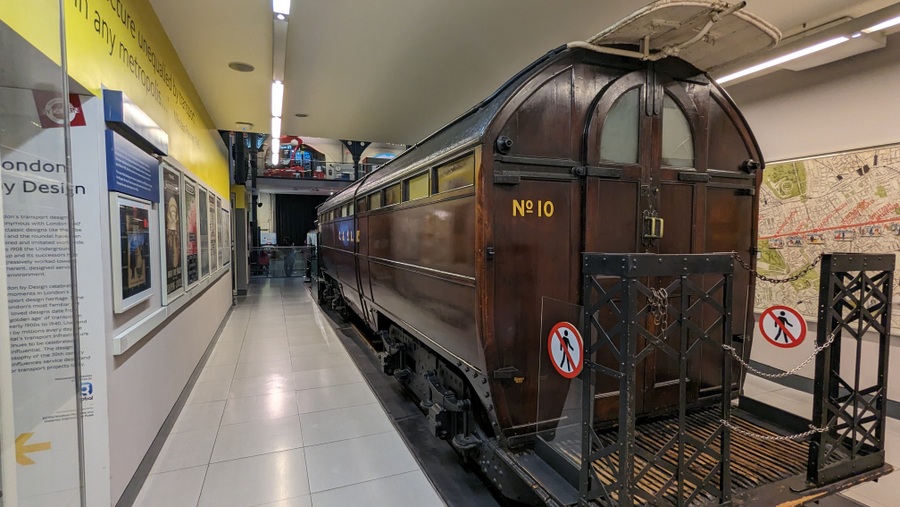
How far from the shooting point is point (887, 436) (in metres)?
3.27

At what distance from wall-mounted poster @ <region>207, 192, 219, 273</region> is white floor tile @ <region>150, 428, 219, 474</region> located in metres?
2.64

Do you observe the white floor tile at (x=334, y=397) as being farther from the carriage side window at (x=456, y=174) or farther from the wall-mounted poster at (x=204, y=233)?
the carriage side window at (x=456, y=174)

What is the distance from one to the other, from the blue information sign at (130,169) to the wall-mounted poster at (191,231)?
1.00 metres

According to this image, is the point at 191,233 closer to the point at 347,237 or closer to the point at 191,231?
the point at 191,231

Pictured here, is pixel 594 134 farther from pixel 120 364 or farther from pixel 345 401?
pixel 345 401

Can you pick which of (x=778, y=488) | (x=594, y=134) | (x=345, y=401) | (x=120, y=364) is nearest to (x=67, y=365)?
(x=120, y=364)

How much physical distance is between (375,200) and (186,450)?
2.70 meters

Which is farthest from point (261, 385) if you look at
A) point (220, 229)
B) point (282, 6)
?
point (282, 6)

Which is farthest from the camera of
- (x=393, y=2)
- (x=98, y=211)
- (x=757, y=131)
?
(x=757, y=131)

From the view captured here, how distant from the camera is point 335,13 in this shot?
3309 mm

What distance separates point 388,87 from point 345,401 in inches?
145

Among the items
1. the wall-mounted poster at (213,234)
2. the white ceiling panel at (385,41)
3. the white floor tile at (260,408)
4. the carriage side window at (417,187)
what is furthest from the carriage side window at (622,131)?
the wall-mounted poster at (213,234)

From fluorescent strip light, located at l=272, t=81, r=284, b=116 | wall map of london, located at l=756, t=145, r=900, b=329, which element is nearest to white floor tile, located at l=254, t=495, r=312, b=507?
fluorescent strip light, located at l=272, t=81, r=284, b=116

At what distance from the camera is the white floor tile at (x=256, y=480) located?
2.51m
